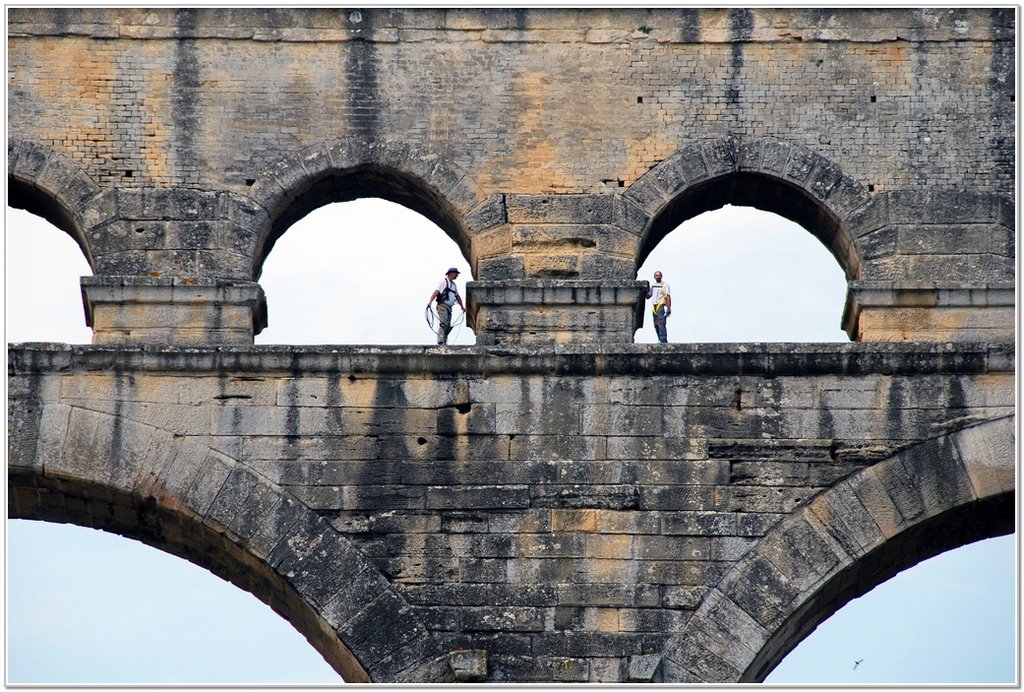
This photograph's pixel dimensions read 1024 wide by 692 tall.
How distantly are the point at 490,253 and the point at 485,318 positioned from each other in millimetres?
520

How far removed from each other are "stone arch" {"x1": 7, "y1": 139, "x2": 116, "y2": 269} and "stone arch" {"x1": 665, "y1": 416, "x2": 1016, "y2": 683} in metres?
5.06

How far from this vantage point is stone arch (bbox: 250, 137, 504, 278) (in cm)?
1722

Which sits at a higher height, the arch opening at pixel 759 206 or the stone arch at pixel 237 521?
the arch opening at pixel 759 206

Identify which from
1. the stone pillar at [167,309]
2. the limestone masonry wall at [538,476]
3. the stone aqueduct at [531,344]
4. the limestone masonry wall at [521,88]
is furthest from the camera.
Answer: the limestone masonry wall at [521,88]

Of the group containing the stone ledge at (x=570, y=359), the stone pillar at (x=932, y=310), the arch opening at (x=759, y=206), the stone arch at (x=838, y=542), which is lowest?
the stone arch at (x=838, y=542)

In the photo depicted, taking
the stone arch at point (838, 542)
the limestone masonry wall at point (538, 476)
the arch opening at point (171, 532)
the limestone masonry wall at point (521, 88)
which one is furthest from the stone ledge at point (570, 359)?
the limestone masonry wall at point (521, 88)

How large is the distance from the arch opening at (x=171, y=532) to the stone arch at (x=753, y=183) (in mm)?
3446

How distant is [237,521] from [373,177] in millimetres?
2944

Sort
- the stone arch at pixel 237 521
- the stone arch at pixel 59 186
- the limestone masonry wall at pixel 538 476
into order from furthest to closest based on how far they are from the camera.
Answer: the stone arch at pixel 59 186 < the limestone masonry wall at pixel 538 476 < the stone arch at pixel 237 521

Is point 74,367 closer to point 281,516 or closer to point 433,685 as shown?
point 281,516

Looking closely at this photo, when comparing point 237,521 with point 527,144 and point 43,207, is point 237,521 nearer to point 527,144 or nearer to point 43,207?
point 43,207

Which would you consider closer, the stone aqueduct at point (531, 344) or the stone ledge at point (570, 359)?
the stone aqueduct at point (531, 344)

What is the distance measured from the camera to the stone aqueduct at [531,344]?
621 inches

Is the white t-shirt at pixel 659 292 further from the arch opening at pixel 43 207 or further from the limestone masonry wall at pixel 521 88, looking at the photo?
the arch opening at pixel 43 207
